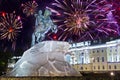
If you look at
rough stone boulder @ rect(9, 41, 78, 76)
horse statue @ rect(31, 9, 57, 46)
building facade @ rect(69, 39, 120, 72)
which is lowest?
building facade @ rect(69, 39, 120, 72)

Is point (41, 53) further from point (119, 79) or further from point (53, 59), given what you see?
point (119, 79)

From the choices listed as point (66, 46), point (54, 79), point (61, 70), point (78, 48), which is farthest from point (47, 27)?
point (78, 48)

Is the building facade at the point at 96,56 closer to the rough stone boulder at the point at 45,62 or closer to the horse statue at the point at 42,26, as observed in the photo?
the horse statue at the point at 42,26

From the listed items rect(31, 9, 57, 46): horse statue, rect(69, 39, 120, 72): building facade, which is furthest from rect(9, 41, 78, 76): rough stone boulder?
rect(69, 39, 120, 72): building facade

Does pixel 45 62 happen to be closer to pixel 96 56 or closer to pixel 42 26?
pixel 42 26

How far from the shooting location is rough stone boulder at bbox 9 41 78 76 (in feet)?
70.8

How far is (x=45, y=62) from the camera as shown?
866 inches

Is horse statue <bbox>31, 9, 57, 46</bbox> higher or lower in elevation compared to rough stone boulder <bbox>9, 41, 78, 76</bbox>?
higher

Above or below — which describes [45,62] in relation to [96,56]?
above

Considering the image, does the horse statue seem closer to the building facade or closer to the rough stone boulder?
the rough stone boulder

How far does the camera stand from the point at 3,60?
1319 inches

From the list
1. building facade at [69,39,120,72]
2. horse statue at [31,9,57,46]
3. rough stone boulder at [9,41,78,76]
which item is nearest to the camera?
rough stone boulder at [9,41,78,76]

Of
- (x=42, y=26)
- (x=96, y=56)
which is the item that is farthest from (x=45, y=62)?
(x=96, y=56)

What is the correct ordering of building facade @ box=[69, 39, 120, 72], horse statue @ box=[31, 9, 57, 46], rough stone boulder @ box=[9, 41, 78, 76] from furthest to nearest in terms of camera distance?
building facade @ box=[69, 39, 120, 72], horse statue @ box=[31, 9, 57, 46], rough stone boulder @ box=[9, 41, 78, 76]
